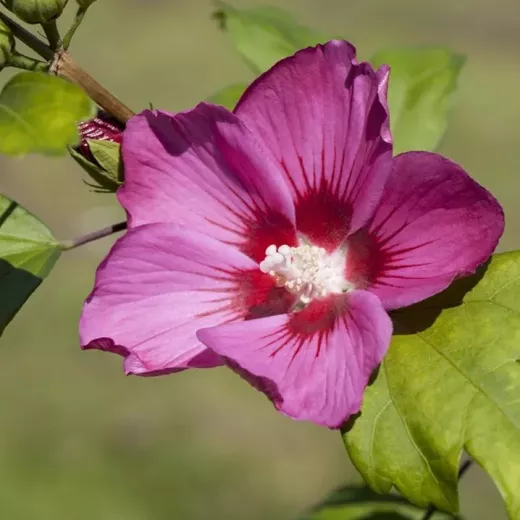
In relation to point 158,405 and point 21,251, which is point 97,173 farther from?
point 158,405

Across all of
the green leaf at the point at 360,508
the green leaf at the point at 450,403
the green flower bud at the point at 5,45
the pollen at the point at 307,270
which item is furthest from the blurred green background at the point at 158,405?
the green flower bud at the point at 5,45

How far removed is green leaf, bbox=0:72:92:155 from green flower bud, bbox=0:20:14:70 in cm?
8

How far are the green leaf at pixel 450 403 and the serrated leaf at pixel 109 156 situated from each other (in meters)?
0.35

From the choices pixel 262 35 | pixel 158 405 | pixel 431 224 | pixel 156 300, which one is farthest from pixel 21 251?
pixel 158 405

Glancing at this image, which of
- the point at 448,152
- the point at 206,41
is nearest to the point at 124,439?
the point at 448,152

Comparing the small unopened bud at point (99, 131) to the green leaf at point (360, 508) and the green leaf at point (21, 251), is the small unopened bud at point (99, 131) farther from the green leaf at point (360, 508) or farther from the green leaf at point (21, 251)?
the green leaf at point (360, 508)

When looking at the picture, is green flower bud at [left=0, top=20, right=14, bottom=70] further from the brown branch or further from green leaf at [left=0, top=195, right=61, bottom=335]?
green leaf at [left=0, top=195, right=61, bottom=335]

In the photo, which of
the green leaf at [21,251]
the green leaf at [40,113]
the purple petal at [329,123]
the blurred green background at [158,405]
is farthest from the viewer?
the blurred green background at [158,405]

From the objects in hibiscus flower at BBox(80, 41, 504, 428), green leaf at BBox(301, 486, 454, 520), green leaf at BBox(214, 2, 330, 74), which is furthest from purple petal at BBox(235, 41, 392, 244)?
green leaf at BBox(301, 486, 454, 520)

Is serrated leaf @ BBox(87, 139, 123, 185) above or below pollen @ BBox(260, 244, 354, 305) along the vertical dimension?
above

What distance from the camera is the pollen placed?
45.5 inches

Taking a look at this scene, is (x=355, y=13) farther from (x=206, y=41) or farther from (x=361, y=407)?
(x=361, y=407)

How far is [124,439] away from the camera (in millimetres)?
3717

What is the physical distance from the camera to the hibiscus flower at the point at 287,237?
99cm
